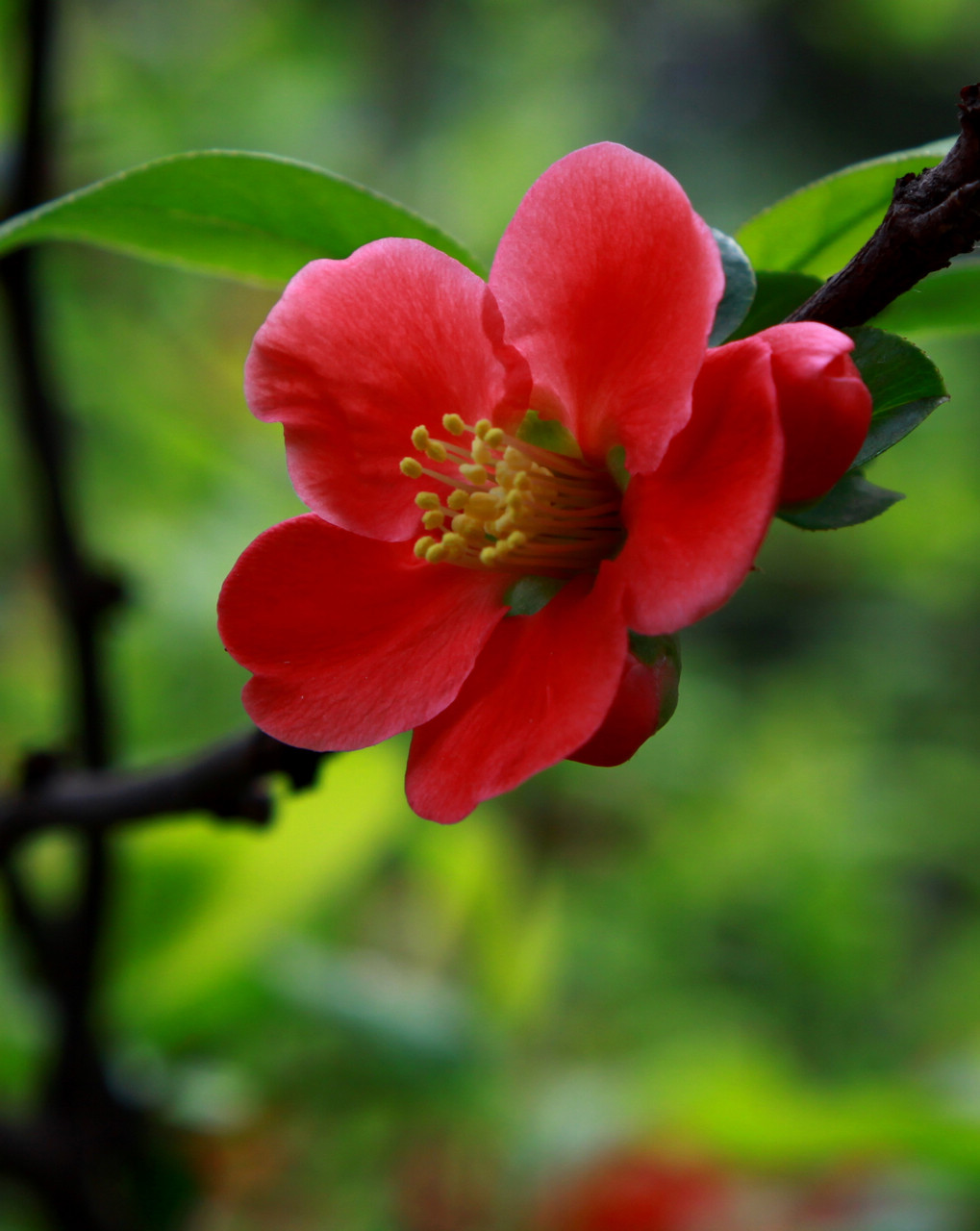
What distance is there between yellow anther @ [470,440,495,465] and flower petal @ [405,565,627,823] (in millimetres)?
61

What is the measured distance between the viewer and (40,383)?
92 centimetres

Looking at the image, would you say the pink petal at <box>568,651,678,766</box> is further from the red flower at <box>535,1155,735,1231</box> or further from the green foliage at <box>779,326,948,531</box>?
the red flower at <box>535,1155,735,1231</box>

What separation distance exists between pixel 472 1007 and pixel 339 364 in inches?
42.8

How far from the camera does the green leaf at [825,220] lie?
1.56ft

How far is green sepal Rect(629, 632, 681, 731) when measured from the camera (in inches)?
15.9

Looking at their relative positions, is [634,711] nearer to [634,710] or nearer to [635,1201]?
[634,710]

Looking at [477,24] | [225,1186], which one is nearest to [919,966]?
[225,1186]

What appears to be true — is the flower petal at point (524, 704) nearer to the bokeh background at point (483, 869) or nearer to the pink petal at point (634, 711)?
the pink petal at point (634, 711)

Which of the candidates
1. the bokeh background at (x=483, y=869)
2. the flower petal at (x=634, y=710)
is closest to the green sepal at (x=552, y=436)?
the flower petal at (x=634, y=710)

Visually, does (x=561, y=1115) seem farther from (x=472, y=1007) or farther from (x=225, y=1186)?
(x=225, y=1186)

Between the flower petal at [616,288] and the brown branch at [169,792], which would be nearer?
the flower petal at [616,288]

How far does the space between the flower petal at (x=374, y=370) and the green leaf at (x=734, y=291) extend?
78 mm

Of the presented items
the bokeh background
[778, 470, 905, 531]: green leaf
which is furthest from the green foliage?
the bokeh background

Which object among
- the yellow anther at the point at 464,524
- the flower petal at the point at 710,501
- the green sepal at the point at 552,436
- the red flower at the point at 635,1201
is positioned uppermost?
the flower petal at the point at 710,501
